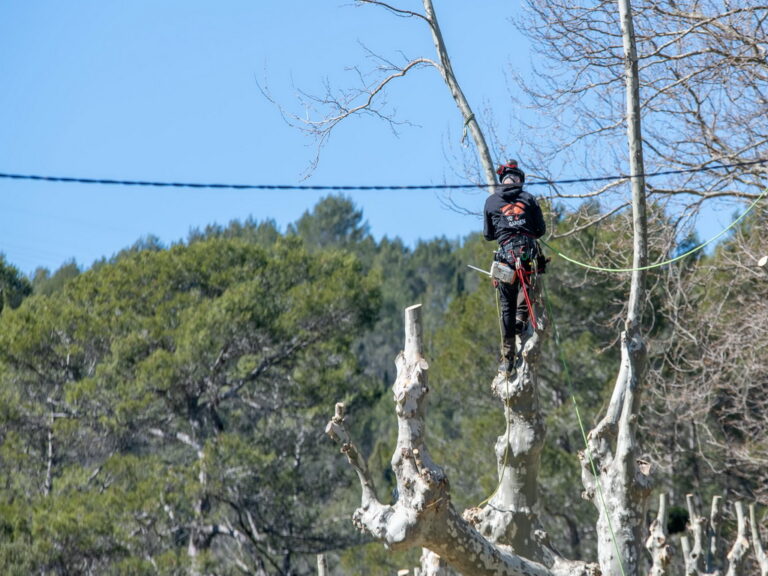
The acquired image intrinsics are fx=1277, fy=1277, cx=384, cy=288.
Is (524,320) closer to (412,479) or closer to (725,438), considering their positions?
(412,479)

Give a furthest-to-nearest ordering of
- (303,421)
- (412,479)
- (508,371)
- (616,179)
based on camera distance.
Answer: (303,421) < (616,179) < (508,371) < (412,479)

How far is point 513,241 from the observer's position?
9531 mm

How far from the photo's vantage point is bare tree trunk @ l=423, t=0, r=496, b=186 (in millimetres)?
10719

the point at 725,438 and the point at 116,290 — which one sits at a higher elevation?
the point at 116,290

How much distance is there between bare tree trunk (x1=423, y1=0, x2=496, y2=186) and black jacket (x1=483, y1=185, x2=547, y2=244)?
0.84 metres

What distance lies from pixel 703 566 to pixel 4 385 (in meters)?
13.7

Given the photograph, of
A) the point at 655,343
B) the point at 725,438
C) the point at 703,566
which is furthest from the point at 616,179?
the point at 725,438

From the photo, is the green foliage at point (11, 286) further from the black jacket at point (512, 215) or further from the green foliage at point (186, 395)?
the black jacket at point (512, 215)

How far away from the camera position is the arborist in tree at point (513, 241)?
950 centimetres

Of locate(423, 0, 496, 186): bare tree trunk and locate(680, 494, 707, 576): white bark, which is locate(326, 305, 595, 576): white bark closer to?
locate(423, 0, 496, 186): bare tree trunk

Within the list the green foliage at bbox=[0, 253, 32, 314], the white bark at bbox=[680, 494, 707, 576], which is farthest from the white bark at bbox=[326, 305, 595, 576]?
the green foliage at bbox=[0, 253, 32, 314]

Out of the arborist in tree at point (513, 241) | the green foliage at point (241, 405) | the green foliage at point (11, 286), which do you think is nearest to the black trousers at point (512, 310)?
the arborist in tree at point (513, 241)

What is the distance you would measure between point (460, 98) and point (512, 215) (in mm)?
2061

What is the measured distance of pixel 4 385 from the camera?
Result: 913 inches
